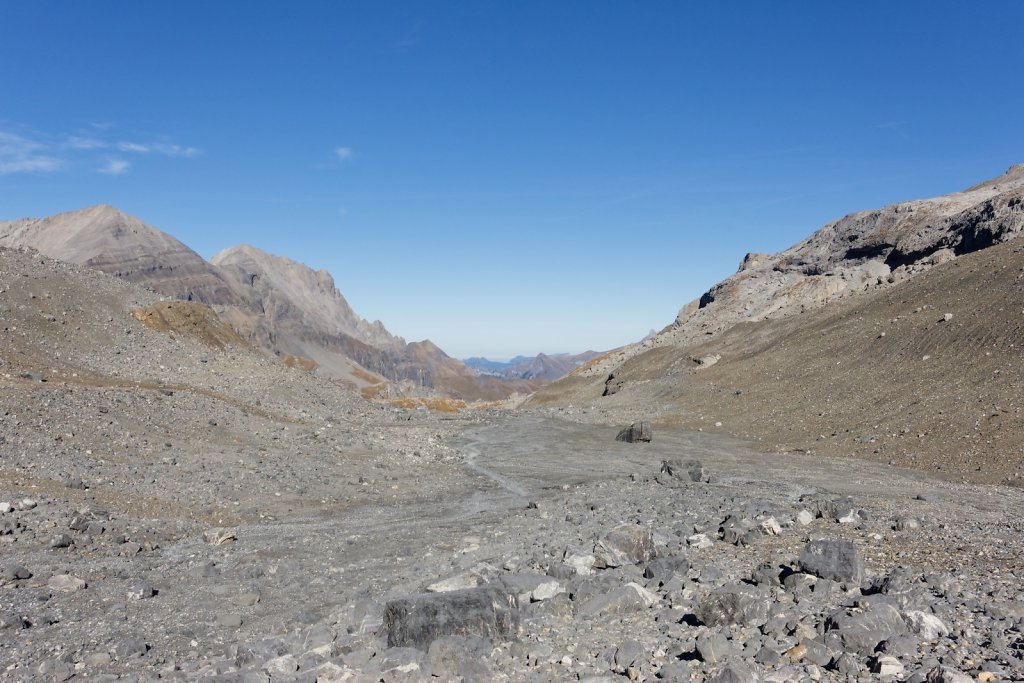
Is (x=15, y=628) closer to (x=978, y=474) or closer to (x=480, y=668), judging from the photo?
(x=480, y=668)

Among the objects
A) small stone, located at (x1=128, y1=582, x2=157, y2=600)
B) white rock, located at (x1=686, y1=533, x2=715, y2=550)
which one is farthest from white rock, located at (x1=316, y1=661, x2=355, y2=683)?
white rock, located at (x1=686, y1=533, x2=715, y2=550)

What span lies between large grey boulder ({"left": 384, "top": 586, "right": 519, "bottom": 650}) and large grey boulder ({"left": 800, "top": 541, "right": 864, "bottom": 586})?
14.5 ft

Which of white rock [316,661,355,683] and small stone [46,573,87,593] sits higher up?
small stone [46,573,87,593]

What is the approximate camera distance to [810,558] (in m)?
9.67

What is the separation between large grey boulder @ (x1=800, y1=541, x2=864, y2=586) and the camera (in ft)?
30.5

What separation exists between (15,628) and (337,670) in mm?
5047

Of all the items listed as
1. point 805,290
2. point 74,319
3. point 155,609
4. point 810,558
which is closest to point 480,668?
point 810,558

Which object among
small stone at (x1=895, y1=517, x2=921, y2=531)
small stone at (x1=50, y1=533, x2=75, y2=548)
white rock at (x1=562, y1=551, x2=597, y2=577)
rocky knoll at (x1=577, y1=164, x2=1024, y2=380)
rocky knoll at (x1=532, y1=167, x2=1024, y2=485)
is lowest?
small stone at (x1=895, y1=517, x2=921, y2=531)

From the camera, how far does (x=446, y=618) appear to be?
8727mm

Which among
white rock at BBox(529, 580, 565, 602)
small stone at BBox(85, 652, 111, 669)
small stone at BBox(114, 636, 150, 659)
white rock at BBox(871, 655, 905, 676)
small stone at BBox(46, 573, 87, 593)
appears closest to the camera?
white rock at BBox(871, 655, 905, 676)

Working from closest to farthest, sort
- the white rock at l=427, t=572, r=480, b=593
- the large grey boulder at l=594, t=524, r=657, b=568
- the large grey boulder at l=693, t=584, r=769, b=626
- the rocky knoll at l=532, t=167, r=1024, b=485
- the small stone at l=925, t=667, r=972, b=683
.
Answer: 1. the small stone at l=925, t=667, r=972, b=683
2. the large grey boulder at l=693, t=584, r=769, b=626
3. the white rock at l=427, t=572, r=480, b=593
4. the large grey boulder at l=594, t=524, r=657, b=568
5. the rocky knoll at l=532, t=167, r=1024, b=485

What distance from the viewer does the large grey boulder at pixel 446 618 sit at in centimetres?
862

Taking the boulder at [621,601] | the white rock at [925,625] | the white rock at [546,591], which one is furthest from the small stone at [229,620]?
the white rock at [925,625]

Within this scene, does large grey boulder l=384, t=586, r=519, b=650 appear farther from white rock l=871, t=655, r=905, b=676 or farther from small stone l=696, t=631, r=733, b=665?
white rock l=871, t=655, r=905, b=676
